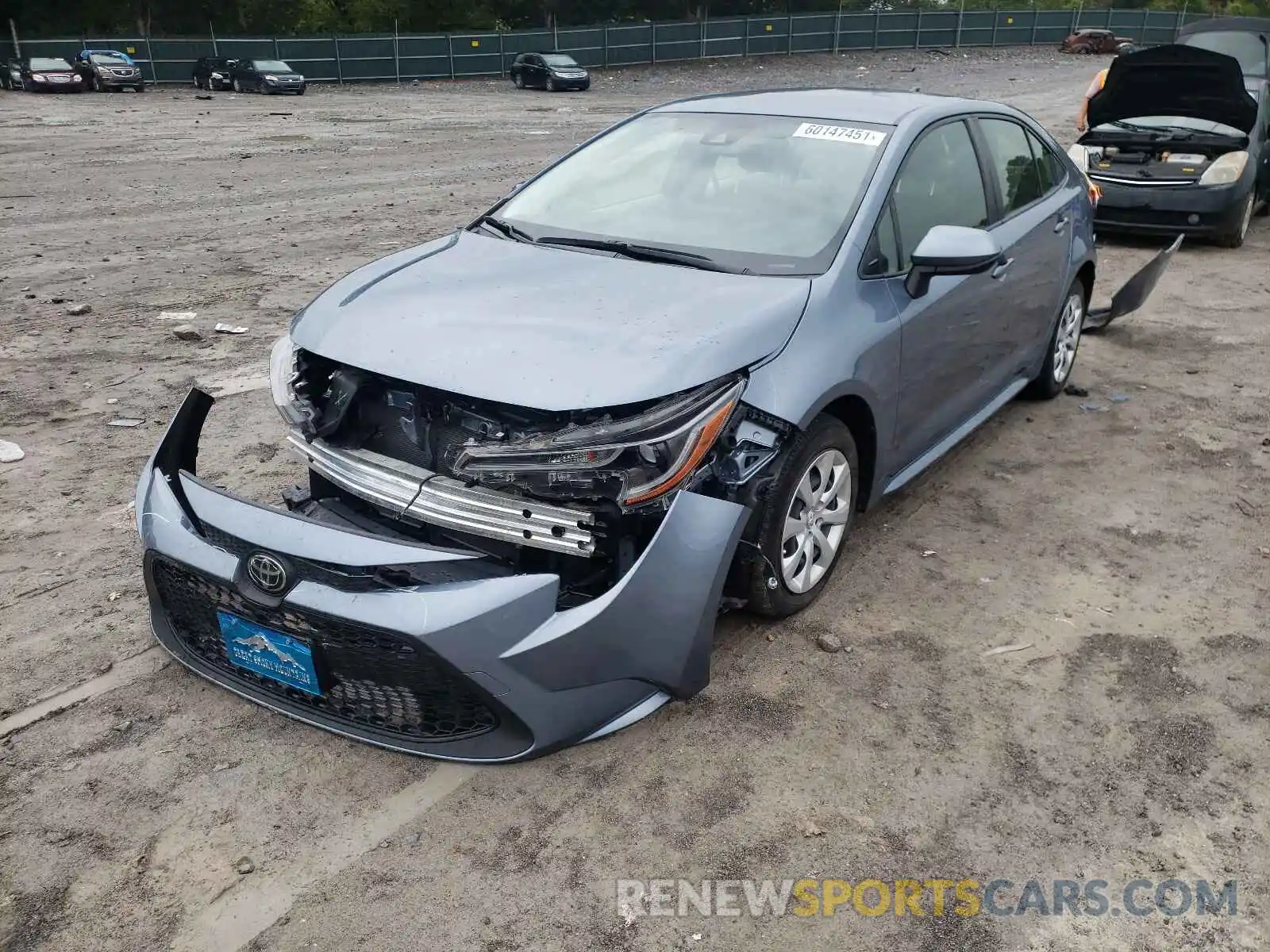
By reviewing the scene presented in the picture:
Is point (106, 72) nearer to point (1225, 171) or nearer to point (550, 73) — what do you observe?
point (550, 73)

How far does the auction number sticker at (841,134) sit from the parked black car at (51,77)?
35475mm

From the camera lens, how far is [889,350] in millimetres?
3838

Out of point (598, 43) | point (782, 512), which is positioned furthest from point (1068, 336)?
point (598, 43)

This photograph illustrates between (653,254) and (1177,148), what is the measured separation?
324 inches

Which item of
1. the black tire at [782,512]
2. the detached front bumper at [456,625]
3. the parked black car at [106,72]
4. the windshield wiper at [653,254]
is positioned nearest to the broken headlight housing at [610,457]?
the detached front bumper at [456,625]

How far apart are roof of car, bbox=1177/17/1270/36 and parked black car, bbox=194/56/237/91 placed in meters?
30.6

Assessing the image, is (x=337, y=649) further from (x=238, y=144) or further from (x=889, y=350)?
(x=238, y=144)

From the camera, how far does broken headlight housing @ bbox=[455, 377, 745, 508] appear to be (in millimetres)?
2979

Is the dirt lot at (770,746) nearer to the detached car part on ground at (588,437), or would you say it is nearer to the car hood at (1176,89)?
the detached car part on ground at (588,437)

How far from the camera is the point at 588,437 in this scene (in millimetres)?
2965

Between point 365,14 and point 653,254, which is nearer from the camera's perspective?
point 653,254

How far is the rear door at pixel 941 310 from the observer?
4039 mm

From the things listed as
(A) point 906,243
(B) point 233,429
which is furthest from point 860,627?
(B) point 233,429

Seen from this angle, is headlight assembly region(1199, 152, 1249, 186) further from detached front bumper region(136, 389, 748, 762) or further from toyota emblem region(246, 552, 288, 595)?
toyota emblem region(246, 552, 288, 595)
